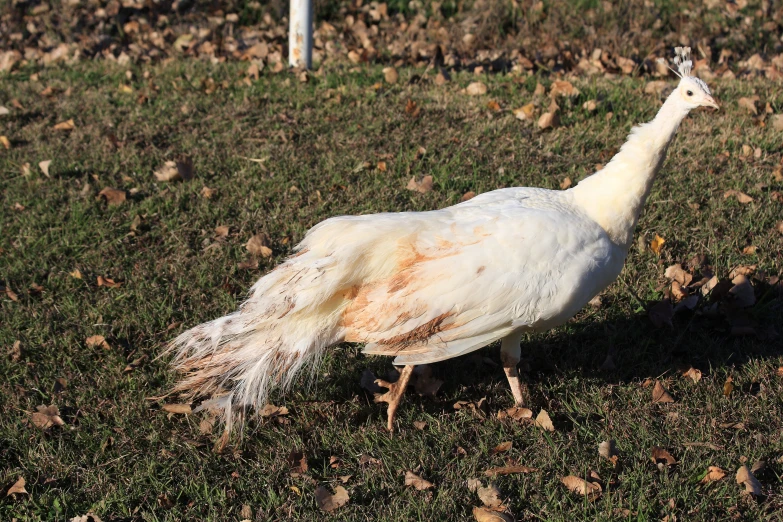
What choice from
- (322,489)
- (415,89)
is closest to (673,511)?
(322,489)

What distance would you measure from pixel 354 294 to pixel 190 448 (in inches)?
40.5

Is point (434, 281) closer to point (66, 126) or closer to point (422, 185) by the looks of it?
point (422, 185)

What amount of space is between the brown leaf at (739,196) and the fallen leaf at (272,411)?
129 inches

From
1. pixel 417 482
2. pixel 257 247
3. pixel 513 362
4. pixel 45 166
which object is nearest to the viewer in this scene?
pixel 417 482

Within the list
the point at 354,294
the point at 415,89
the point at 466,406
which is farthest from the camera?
the point at 415,89

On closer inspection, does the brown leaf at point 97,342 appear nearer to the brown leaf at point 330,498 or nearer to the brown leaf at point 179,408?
the brown leaf at point 179,408

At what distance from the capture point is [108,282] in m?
4.86

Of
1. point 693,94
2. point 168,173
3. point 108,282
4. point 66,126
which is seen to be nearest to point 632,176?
point 693,94

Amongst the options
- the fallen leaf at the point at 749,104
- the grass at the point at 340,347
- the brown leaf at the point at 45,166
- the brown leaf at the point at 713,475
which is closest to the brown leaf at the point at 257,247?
the grass at the point at 340,347

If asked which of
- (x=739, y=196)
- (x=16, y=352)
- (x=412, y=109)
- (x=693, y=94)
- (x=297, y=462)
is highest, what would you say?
(x=693, y=94)

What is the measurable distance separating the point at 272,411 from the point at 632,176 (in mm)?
2003

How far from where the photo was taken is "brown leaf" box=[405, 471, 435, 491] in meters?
3.48

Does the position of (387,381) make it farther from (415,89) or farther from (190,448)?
(415,89)

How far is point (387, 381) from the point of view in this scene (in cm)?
423
